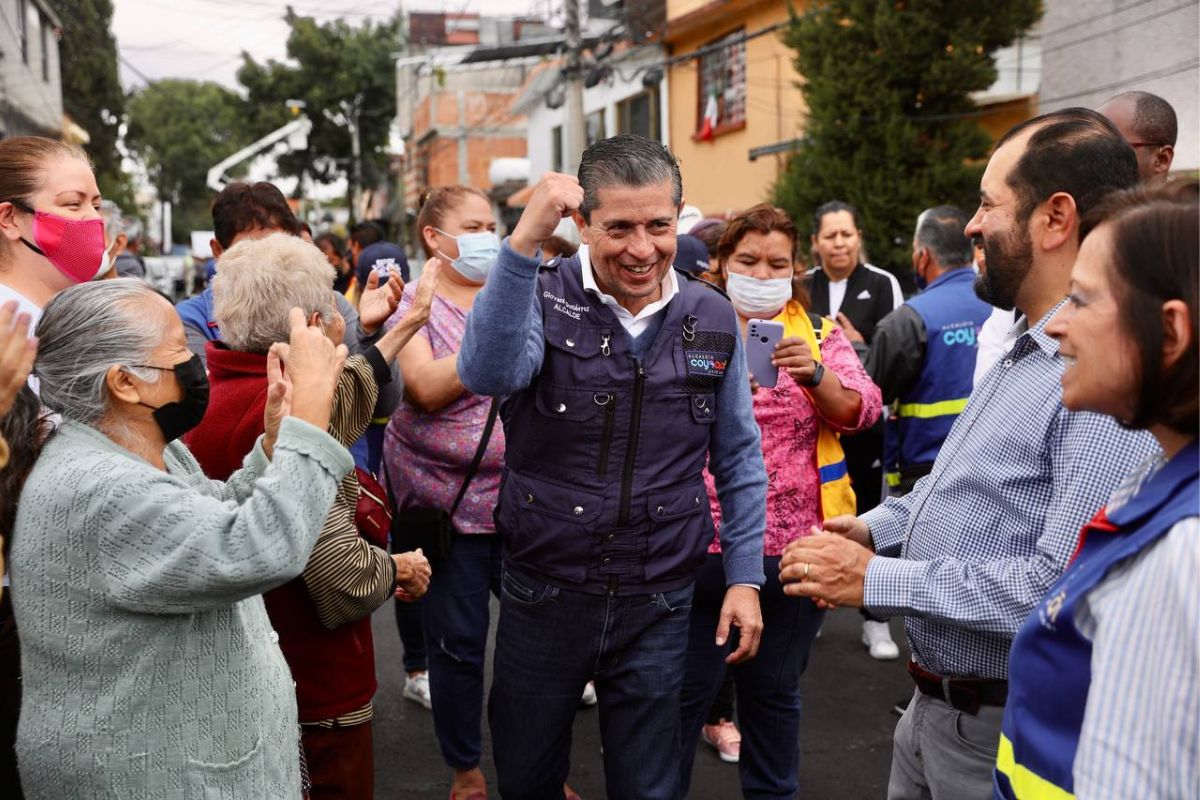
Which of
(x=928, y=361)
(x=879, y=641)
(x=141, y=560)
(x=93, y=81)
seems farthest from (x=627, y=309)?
(x=93, y=81)

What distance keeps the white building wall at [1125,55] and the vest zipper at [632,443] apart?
979cm

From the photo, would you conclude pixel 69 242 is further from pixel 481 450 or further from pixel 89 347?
pixel 481 450

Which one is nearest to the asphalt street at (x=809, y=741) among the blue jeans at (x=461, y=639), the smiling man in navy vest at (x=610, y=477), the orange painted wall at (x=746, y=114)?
the blue jeans at (x=461, y=639)

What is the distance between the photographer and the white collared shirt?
2.69m

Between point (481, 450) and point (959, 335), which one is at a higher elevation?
point (959, 335)

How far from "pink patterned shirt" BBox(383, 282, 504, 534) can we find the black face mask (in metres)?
1.51

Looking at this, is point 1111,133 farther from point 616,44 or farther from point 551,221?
point 616,44

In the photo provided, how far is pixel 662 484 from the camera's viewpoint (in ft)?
8.75

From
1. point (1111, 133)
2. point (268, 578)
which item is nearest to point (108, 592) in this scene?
point (268, 578)

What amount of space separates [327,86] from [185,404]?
4131cm

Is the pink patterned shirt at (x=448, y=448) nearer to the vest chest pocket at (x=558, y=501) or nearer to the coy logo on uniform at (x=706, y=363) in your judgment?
the vest chest pocket at (x=558, y=501)

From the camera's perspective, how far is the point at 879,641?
537 cm

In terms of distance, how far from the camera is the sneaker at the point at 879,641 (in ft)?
17.4

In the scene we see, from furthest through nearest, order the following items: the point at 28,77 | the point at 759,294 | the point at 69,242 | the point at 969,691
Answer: the point at 28,77 → the point at 759,294 → the point at 69,242 → the point at 969,691
